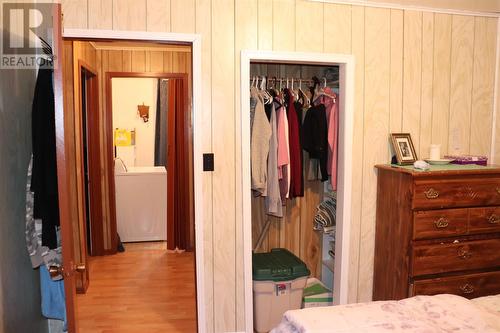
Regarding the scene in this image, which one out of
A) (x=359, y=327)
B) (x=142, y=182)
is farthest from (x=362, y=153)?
(x=142, y=182)

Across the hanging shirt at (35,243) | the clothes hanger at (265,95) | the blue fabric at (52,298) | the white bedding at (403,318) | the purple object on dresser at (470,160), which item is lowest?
the blue fabric at (52,298)

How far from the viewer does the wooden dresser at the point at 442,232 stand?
228 cm

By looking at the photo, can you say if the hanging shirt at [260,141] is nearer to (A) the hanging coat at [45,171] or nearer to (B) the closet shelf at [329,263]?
(B) the closet shelf at [329,263]

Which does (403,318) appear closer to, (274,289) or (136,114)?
(274,289)

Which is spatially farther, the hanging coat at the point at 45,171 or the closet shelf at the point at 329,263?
the closet shelf at the point at 329,263

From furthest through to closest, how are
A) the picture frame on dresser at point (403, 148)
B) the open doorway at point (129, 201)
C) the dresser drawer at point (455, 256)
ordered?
the open doorway at point (129, 201)
the picture frame on dresser at point (403, 148)
the dresser drawer at point (455, 256)

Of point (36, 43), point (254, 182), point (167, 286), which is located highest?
point (36, 43)

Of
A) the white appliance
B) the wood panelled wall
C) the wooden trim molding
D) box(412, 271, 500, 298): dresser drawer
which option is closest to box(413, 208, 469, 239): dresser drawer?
box(412, 271, 500, 298): dresser drawer

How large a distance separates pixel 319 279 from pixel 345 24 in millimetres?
2172

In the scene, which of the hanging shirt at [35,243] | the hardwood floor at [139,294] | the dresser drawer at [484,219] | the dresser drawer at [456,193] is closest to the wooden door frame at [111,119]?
the hardwood floor at [139,294]

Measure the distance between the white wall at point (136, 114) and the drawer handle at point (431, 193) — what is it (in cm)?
432

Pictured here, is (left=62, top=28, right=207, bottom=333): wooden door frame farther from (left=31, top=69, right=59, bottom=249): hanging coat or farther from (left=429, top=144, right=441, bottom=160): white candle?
(left=429, top=144, right=441, bottom=160): white candle

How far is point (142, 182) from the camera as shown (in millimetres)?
4617

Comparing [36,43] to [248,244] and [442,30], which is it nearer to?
[248,244]
